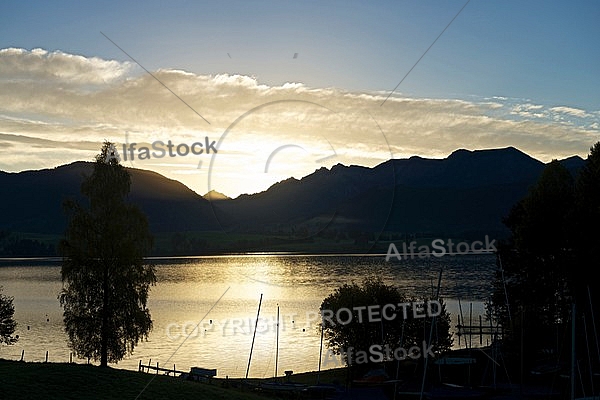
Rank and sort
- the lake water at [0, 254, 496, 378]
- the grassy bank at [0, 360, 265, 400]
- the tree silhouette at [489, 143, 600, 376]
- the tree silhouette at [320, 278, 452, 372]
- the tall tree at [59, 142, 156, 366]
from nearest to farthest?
the grassy bank at [0, 360, 265, 400], the tall tree at [59, 142, 156, 366], the tree silhouette at [489, 143, 600, 376], the tree silhouette at [320, 278, 452, 372], the lake water at [0, 254, 496, 378]

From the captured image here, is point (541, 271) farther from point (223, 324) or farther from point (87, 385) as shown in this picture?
point (223, 324)

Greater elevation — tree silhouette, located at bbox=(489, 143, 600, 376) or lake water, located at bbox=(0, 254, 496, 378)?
tree silhouette, located at bbox=(489, 143, 600, 376)

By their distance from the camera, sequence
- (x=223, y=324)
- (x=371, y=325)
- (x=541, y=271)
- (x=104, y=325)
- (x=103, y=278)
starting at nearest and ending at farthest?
(x=104, y=325) → (x=103, y=278) → (x=541, y=271) → (x=371, y=325) → (x=223, y=324)

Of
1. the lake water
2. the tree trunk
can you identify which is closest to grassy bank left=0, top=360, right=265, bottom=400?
the tree trunk

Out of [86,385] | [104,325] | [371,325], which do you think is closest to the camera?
[86,385]

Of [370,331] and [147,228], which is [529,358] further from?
[147,228]

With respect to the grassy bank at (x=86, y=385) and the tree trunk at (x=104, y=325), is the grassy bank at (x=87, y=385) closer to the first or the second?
the grassy bank at (x=86, y=385)

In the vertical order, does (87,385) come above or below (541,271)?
below

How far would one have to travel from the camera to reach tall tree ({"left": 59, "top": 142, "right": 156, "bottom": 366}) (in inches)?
1927

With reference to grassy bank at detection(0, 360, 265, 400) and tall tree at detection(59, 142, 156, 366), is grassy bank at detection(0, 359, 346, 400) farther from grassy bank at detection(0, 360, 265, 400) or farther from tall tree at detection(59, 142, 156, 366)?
tall tree at detection(59, 142, 156, 366)

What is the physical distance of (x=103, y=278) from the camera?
163 ft

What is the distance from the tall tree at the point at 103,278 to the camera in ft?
161

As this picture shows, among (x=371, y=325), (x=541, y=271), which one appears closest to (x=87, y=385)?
(x=371, y=325)

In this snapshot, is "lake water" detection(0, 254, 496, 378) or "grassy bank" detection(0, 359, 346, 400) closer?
"grassy bank" detection(0, 359, 346, 400)
